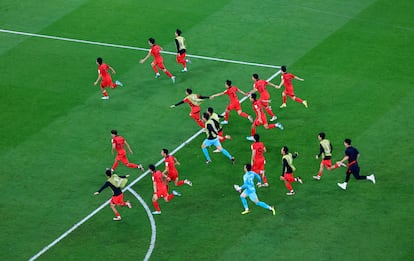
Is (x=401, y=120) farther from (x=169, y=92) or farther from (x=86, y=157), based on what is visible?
(x=86, y=157)

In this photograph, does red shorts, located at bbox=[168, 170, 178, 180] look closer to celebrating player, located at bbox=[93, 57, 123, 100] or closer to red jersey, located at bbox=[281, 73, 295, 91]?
red jersey, located at bbox=[281, 73, 295, 91]

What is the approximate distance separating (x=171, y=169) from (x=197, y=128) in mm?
5142

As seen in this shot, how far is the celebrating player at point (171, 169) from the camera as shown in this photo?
32188 mm

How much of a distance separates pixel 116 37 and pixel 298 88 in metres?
11.0

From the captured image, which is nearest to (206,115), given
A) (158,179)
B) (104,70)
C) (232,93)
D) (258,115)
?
(258,115)

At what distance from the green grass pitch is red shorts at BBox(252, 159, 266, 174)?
96 centimetres

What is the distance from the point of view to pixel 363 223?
30328mm

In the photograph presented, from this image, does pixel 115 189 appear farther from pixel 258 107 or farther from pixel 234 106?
pixel 234 106

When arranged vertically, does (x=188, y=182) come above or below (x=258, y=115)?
below

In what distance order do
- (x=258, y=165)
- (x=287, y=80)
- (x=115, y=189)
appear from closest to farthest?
1. (x=115, y=189)
2. (x=258, y=165)
3. (x=287, y=80)

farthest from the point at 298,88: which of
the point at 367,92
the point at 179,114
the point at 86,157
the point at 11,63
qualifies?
the point at 11,63

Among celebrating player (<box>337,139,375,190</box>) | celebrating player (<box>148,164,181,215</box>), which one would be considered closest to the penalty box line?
celebrating player (<box>148,164,181,215</box>)

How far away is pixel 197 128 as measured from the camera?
1465 inches

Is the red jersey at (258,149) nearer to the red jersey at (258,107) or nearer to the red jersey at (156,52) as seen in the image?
the red jersey at (258,107)
